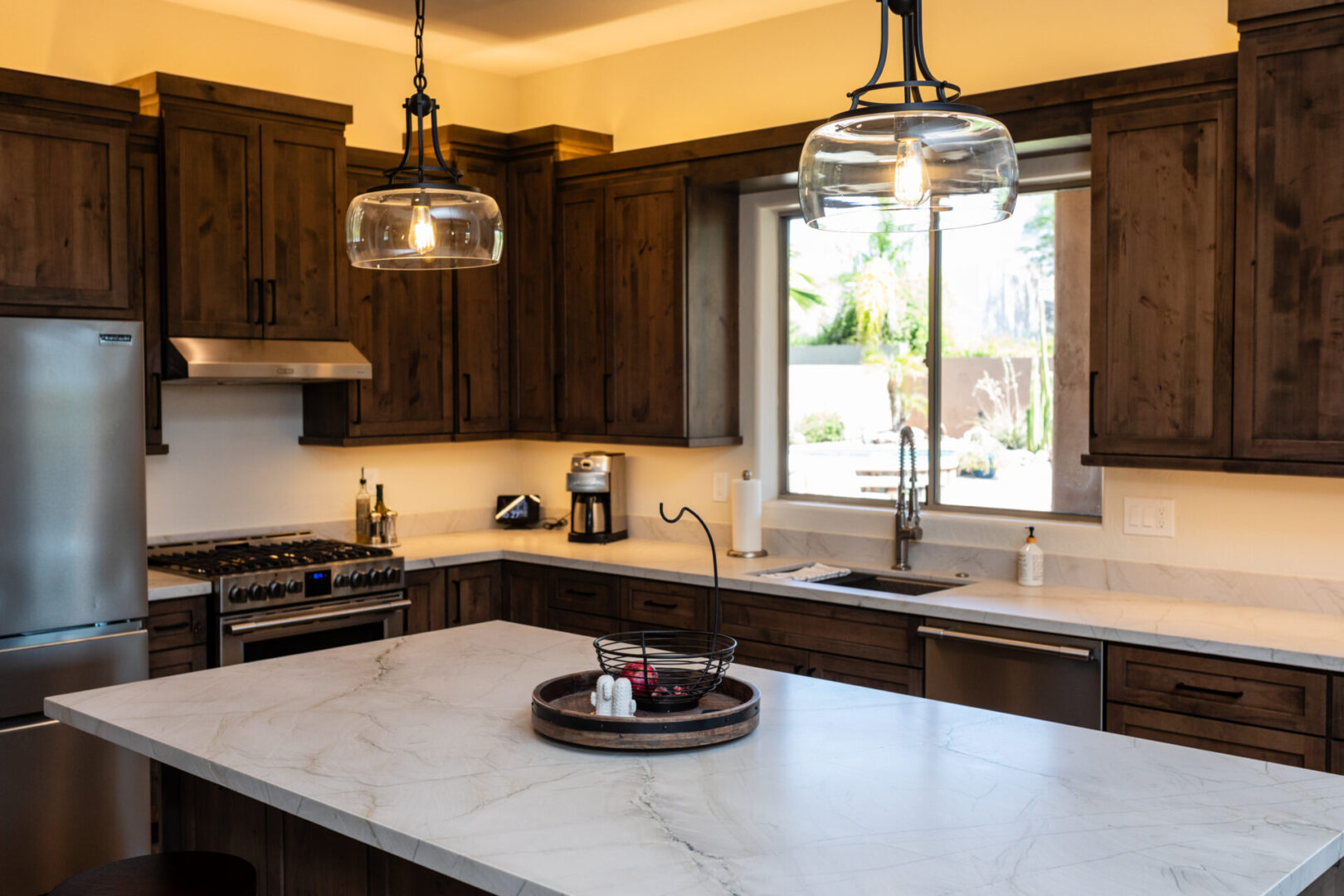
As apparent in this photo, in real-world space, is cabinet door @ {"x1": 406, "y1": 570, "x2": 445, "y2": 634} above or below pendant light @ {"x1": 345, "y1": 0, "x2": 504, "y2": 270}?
below

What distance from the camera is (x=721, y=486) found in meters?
4.92

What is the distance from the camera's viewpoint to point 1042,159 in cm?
390

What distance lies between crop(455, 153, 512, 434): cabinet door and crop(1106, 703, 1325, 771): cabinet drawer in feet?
9.54

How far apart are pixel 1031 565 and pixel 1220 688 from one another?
0.92 meters

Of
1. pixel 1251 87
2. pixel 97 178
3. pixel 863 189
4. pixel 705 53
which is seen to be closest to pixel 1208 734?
pixel 1251 87

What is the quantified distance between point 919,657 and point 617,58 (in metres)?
3.05

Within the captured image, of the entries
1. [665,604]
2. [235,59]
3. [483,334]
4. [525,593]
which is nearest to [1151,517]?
[665,604]

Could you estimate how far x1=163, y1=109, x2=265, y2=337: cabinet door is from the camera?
4.09 m

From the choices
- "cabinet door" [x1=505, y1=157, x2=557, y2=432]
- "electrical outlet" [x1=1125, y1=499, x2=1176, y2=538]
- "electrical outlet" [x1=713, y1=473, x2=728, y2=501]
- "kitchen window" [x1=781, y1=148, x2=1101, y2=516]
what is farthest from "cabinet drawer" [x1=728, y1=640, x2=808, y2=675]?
"cabinet door" [x1=505, y1=157, x2=557, y2=432]

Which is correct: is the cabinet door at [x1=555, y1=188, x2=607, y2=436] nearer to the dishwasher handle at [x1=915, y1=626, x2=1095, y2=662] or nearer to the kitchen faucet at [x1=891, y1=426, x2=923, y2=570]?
the kitchen faucet at [x1=891, y1=426, x2=923, y2=570]

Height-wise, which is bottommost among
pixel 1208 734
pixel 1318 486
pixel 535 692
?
pixel 1208 734

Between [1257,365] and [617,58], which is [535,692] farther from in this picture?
[617,58]

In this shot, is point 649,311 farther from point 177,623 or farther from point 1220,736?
point 1220,736

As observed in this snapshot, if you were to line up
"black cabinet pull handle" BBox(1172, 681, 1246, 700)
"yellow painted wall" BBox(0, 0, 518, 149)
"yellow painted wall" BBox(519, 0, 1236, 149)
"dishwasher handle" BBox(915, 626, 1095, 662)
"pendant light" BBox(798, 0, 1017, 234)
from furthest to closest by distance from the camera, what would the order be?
"yellow painted wall" BBox(0, 0, 518, 149), "yellow painted wall" BBox(519, 0, 1236, 149), "dishwasher handle" BBox(915, 626, 1095, 662), "black cabinet pull handle" BBox(1172, 681, 1246, 700), "pendant light" BBox(798, 0, 1017, 234)
